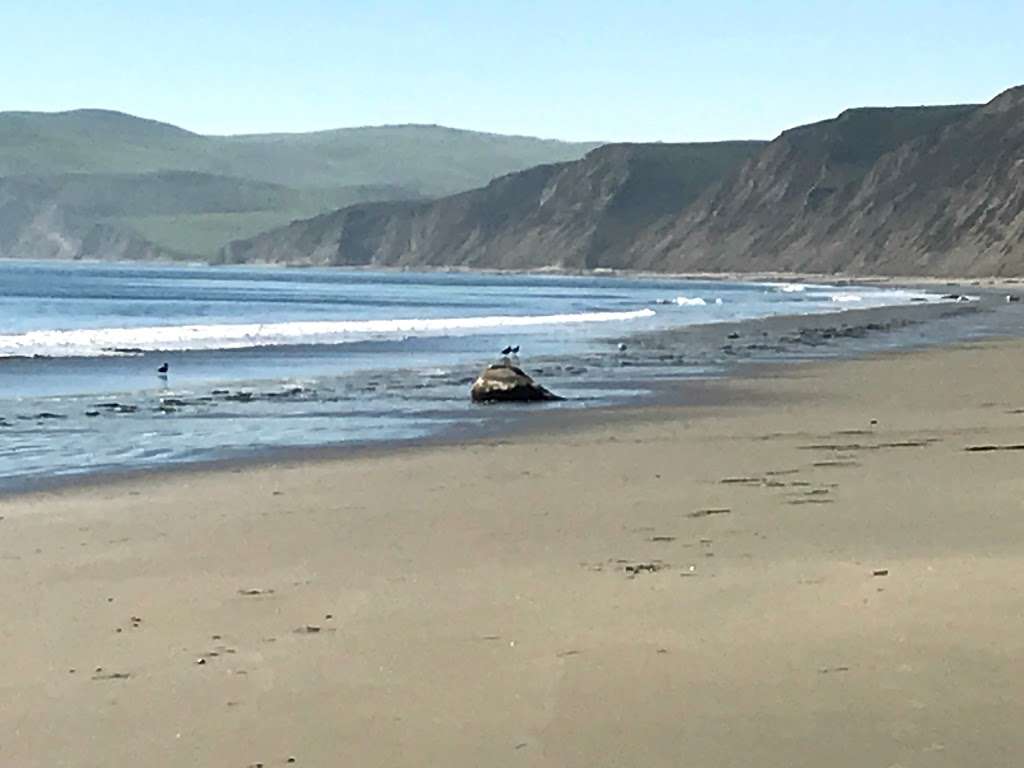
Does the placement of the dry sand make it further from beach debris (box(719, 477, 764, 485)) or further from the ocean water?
the ocean water

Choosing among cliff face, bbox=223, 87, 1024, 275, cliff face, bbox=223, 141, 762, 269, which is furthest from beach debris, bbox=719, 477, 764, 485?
cliff face, bbox=223, 141, 762, 269

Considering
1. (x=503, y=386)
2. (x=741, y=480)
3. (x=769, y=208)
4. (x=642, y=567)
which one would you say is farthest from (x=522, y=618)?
(x=769, y=208)

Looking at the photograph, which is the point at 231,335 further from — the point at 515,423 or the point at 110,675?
the point at 110,675

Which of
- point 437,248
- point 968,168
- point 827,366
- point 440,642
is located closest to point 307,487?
point 440,642

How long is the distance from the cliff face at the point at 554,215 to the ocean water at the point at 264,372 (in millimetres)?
115811

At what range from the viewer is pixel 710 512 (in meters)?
10.4

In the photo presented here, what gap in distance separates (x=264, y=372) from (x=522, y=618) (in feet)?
63.7

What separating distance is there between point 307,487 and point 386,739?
6722mm

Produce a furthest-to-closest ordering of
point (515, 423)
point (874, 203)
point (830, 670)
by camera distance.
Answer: point (874, 203)
point (515, 423)
point (830, 670)

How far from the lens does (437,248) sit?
188m

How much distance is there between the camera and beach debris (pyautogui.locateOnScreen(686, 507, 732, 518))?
1023cm

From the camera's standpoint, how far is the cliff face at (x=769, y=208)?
12962 centimetres

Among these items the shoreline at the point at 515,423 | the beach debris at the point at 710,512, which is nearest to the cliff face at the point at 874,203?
the shoreline at the point at 515,423

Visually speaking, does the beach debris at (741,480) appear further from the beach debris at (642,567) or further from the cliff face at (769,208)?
the cliff face at (769,208)
